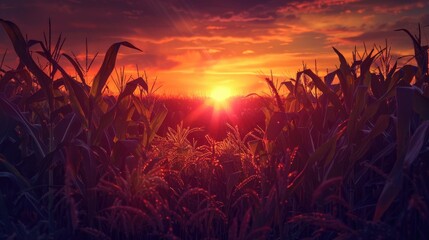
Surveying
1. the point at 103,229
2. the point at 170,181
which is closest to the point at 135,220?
the point at 103,229

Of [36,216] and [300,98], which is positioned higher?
[300,98]

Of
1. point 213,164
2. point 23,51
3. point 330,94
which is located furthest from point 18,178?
point 330,94

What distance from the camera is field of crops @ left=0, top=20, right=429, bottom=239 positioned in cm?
262

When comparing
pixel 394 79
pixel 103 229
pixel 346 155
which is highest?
pixel 394 79

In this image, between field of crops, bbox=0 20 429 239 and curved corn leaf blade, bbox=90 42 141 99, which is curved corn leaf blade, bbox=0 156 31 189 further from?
curved corn leaf blade, bbox=90 42 141 99

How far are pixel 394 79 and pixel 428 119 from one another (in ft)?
2.52

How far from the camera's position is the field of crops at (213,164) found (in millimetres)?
2615

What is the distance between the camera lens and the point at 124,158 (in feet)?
10.2

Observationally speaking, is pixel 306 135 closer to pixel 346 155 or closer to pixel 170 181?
pixel 346 155

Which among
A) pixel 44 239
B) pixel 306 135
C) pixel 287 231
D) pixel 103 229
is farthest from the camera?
pixel 306 135

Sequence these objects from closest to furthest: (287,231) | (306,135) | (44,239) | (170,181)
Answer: (44,239) < (287,231) < (306,135) < (170,181)

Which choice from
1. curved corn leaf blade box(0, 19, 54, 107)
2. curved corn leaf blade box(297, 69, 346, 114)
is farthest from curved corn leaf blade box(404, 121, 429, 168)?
curved corn leaf blade box(0, 19, 54, 107)

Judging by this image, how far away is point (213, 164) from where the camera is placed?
3117 millimetres

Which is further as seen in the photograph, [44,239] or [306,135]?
[306,135]
